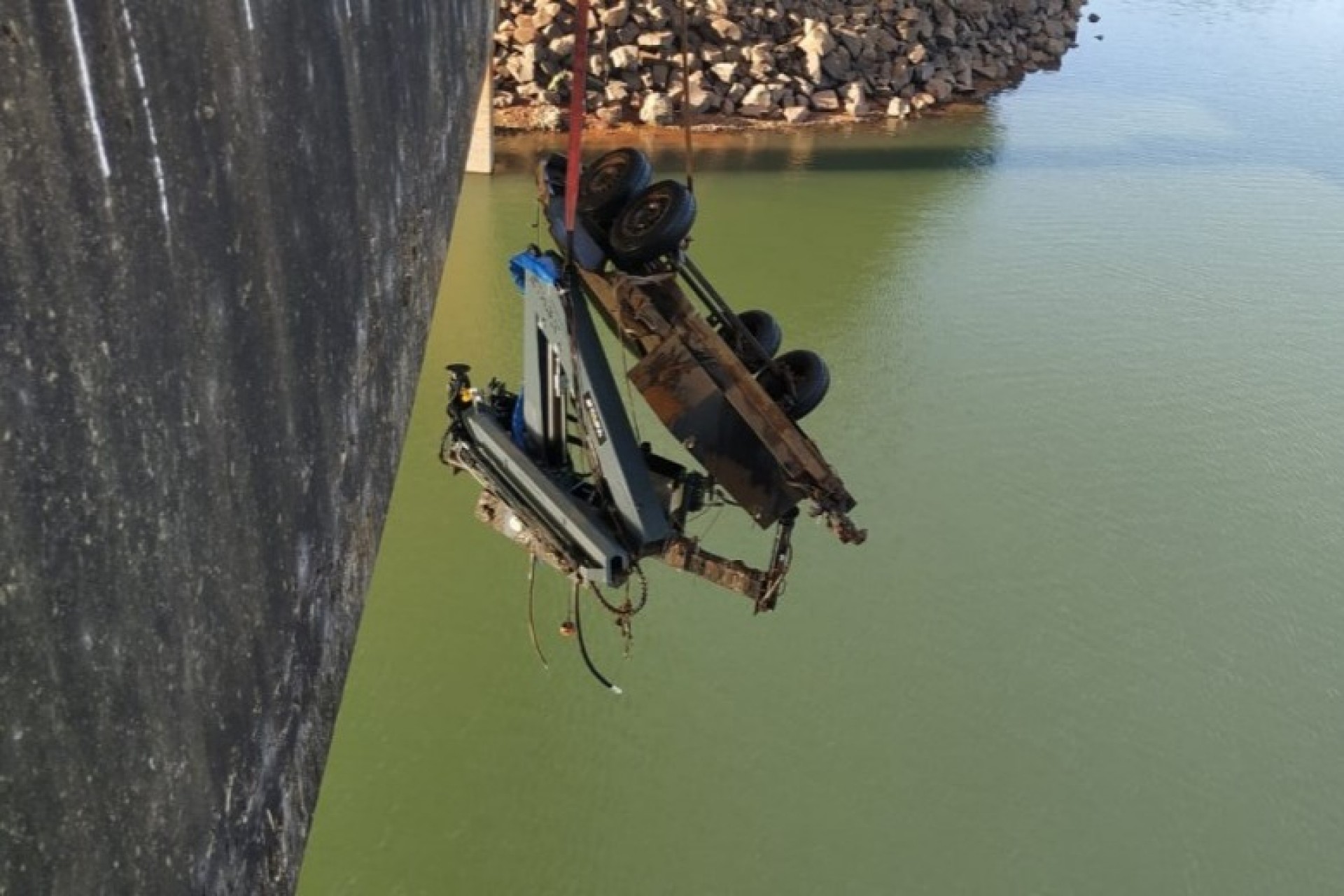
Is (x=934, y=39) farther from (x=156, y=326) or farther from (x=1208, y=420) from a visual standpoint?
(x=156, y=326)

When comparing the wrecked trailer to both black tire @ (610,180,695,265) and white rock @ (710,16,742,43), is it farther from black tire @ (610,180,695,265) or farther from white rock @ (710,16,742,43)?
white rock @ (710,16,742,43)

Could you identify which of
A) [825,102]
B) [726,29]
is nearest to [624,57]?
[726,29]

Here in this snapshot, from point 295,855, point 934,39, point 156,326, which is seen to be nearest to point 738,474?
point 295,855

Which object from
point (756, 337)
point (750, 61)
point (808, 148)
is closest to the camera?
point (756, 337)

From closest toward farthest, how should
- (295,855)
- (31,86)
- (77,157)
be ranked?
(31,86) < (77,157) < (295,855)

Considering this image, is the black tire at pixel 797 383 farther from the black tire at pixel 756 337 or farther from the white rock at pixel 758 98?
the white rock at pixel 758 98

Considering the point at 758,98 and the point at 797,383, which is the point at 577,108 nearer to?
the point at 797,383
